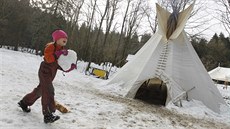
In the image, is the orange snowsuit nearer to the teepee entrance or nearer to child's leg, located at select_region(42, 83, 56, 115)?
child's leg, located at select_region(42, 83, 56, 115)

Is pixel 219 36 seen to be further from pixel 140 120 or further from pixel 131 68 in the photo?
pixel 140 120

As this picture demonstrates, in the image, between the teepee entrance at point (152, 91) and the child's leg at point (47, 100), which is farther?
the teepee entrance at point (152, 91)

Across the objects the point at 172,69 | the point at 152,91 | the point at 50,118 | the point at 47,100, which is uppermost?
the point at 172,69

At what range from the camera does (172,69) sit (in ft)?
32.5

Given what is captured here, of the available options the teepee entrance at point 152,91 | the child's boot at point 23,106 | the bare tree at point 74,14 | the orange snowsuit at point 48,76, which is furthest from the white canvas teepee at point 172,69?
the bare tree at point 74,14

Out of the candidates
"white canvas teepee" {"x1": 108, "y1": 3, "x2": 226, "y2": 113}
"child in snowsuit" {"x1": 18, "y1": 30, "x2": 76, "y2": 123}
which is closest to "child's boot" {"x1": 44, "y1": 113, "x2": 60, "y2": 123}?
"child in snowsuit" {"x1": 18, "y1": 30, "x2": 76, "y2": 123}

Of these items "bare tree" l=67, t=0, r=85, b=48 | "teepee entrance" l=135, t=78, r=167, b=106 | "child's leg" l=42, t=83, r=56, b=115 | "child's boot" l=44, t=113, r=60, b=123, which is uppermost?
"bare tree" l=67, t=0, r=85, b=48

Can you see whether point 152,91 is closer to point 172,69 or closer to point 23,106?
point 172,69

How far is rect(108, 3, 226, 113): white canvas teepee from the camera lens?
958 centimetres

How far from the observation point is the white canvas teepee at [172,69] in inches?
377

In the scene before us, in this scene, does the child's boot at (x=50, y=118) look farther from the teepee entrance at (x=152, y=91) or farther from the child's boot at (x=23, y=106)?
the teepee entrance at (x=152, y=91)

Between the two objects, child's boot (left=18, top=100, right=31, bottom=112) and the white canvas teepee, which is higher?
the white canvas teepee

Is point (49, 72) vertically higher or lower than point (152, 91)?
higher

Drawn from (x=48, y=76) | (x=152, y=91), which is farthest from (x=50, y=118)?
(x=152, y=91)
